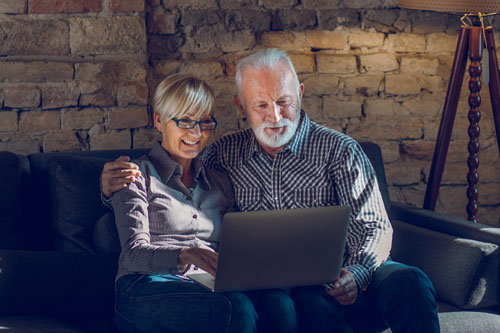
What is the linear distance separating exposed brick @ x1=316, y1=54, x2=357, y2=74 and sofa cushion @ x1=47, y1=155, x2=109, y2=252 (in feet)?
4.45

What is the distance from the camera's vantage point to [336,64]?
9.75 feet

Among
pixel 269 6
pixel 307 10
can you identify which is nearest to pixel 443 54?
pixel 307 10

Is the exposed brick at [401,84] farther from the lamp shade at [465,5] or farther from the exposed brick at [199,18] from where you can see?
the exposed brick at [199,18]

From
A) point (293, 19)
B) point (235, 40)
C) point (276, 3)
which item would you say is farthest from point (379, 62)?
point (235, 40)

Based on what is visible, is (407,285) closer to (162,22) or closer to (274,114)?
(274,114)

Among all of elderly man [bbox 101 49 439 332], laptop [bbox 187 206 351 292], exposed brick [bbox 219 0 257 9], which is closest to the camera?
laptop [bbox 187 206 351 292]

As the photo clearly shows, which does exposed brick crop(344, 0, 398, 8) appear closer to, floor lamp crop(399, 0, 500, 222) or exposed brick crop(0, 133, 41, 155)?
floor lamp crop(399, 0, 500, 222)

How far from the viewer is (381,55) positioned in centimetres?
302

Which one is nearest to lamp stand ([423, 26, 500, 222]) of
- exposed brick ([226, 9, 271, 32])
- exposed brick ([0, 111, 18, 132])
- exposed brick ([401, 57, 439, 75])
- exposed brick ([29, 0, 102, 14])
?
exposed brick ([401, 57, 439, 75])

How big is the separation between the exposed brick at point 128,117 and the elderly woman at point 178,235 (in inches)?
24.0

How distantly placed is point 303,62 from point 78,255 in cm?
152

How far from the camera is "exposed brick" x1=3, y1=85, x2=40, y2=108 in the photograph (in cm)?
248

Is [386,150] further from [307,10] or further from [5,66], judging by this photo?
[5,66]

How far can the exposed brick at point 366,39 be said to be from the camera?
9.78ft
